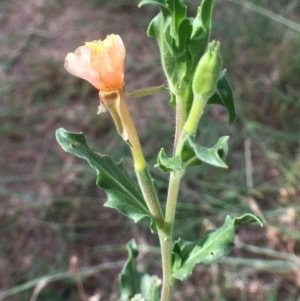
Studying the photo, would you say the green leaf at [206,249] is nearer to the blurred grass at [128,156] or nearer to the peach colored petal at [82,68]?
the peach colored petal at [82,68]

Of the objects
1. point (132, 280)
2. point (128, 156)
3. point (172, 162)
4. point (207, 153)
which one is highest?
point (207, 153)

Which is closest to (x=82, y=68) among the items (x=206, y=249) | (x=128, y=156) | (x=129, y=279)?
(x=206, y=249)

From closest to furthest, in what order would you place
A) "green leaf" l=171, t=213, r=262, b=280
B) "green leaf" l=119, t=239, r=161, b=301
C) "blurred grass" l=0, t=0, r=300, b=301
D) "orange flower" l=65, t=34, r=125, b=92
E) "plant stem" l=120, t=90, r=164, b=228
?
"orange flower" l=65, t=34, r=125, b=92
"plant stem" l=120, t=90, r=164, b=228
"green leaf" l=171, t=213, r=262, b=280
"green leaf" l=119, t=239, r=161, b=301
"blurred grass" l=0, t=0, r=300, b=301

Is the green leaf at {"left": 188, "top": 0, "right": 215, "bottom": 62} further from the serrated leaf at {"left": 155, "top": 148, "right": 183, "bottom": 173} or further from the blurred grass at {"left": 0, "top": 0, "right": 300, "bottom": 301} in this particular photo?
the blurred grass at {"left": 0, "top": 0, "right": 300, "bottom": 301}

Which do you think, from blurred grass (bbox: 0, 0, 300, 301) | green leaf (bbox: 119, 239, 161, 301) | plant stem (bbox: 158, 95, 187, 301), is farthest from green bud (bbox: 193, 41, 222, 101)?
blurred grass (bbox: 0, 0, 300, 301)

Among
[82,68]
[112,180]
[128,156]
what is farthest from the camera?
[128,156]

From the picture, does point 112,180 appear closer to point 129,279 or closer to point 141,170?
point 141,170

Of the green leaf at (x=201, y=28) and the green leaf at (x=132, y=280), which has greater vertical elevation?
the green leaf at (x=201, y=28)

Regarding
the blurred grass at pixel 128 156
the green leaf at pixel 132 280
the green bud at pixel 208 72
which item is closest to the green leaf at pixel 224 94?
the green bud at pixel 208 72
